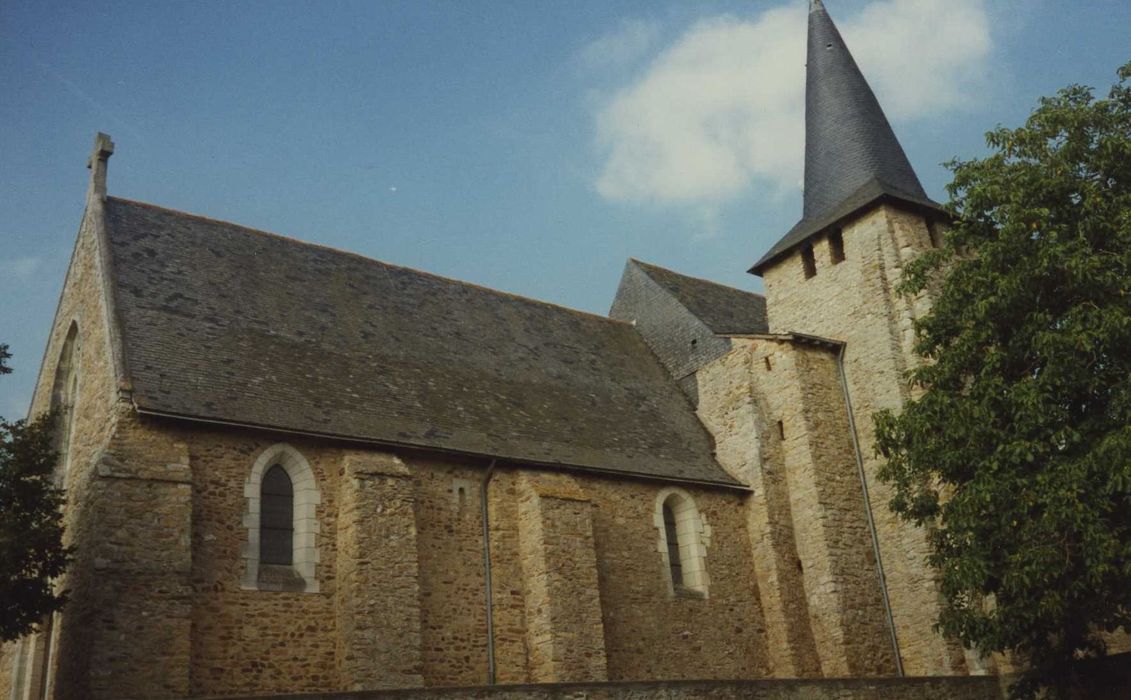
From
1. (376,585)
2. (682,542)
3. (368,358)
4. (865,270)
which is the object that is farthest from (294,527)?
(865,270)

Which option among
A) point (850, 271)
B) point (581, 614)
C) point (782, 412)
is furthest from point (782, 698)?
point (850, 271)

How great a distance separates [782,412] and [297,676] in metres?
11.6

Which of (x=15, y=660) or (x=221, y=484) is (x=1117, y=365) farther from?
(x=15, y=660)

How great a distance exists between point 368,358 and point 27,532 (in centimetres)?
759

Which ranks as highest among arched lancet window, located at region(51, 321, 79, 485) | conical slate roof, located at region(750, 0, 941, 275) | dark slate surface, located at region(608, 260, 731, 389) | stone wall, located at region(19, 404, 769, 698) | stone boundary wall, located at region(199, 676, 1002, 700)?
conical slate roof, located at region(750, 0, 941, 275)

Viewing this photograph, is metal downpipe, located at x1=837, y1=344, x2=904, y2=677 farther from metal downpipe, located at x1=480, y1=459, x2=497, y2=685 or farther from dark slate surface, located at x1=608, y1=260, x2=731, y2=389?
metal downpipe, located at x1=480, y1=459, x2=497, y2=685

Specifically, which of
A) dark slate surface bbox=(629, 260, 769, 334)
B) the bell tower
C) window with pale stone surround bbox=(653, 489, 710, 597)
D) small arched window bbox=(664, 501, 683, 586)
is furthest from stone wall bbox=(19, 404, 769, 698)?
dark slate surface bbox=(629, 260, 769, 334)

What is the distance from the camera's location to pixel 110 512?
548 inches

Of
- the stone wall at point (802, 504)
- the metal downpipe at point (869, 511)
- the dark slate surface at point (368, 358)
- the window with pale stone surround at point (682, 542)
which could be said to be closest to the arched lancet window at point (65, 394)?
the dark slate surface at point (368, 358)

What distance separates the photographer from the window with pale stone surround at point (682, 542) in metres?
19.8

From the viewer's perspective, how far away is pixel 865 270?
893 inches

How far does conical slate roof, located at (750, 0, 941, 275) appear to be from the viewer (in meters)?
23.9

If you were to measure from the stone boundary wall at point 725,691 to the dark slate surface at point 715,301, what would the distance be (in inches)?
413

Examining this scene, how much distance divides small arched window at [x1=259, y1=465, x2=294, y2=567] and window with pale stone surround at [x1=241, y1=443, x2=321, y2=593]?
0.21 ft
